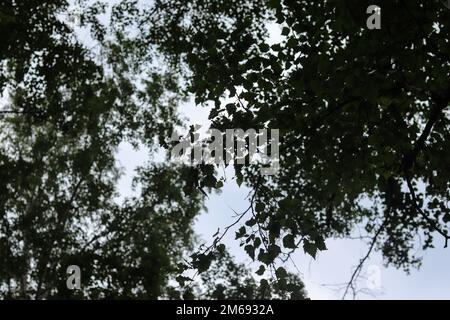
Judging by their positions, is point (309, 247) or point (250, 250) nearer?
point (309, 247)

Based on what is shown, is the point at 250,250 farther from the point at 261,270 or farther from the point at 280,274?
the point at 280,274

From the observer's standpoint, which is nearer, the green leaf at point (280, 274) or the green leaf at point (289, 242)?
the green leaf at point (280, 274)

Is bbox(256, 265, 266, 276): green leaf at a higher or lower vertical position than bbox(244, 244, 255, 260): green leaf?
lower

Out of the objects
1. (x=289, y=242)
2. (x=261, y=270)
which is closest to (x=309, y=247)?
(x=289, y=242)

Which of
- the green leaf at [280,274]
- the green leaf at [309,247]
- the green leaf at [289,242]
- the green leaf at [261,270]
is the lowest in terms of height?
the green leaf at [280,274]

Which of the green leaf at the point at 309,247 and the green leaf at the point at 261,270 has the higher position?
the green leaf at the point at 309,247

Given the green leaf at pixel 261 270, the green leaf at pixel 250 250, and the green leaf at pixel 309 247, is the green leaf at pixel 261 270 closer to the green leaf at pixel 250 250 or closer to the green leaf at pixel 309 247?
the green leaf at pixel 250 250

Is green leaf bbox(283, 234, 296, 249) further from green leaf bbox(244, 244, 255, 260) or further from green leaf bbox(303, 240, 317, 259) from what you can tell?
green leaf bbox(244, 244, 255, 260)

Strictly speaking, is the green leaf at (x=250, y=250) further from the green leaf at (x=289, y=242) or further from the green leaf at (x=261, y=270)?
the green leaf at (x=289, y=242)

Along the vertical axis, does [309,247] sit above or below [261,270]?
above

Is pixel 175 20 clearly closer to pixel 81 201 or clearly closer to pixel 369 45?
pixel 81 201

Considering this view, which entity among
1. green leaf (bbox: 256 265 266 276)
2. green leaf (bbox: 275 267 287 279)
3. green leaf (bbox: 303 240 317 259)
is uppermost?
green leaf (bbox: 303 240 317 259)
